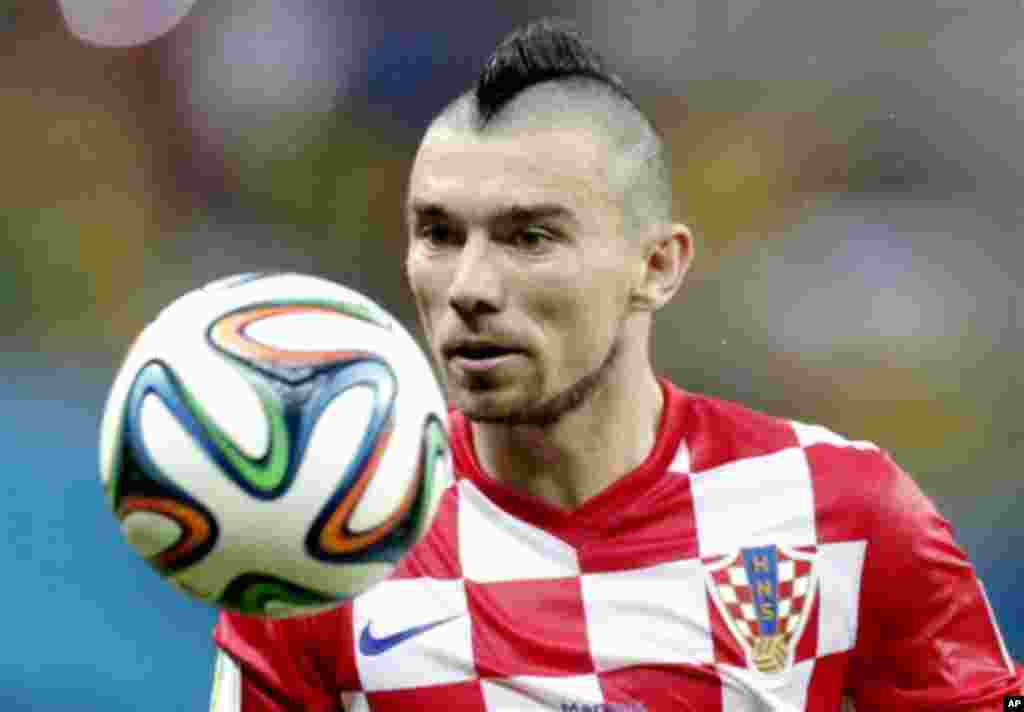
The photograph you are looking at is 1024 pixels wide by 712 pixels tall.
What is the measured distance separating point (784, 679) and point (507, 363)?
790 mm

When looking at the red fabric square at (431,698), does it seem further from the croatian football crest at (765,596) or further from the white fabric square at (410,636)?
the croatian football crest at (765,596)

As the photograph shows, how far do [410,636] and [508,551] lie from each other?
0.24 metres

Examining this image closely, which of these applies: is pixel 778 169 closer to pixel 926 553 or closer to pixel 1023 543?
pixel 1023 543

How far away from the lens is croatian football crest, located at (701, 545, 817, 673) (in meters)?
2.87

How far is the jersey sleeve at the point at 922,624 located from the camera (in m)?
2.91

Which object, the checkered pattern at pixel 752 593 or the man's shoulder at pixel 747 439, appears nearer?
the checkered pattern at pixel 752 593

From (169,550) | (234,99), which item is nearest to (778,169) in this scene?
(234,99)

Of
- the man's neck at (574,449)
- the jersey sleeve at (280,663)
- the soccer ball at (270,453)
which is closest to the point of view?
the soccer ball at (270,453)

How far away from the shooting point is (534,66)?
2836mm

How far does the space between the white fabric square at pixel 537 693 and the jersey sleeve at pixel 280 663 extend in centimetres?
27

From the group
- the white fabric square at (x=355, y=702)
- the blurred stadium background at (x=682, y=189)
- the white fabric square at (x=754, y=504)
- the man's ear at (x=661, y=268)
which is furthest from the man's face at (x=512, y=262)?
the blurred stadium background at (x=682, y=189)

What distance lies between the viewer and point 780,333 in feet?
18.6

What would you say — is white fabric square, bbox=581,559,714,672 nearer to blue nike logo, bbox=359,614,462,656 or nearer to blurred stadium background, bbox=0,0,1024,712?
blue nike logo, bbox=359,614,462,656

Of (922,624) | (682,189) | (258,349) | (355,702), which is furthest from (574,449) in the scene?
(682,189)
